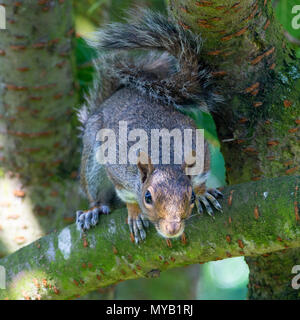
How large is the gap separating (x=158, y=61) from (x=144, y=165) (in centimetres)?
68

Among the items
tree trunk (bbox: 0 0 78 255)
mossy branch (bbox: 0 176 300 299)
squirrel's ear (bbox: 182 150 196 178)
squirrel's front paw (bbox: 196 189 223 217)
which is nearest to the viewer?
mossy branch (bbox: 0 176 300 299)

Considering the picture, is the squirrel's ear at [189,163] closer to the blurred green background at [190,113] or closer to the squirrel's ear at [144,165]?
the squirrel's ear at [144,165]

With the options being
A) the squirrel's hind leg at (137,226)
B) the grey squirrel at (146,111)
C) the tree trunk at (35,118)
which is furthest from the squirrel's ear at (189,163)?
the tree trunk at (35,118)

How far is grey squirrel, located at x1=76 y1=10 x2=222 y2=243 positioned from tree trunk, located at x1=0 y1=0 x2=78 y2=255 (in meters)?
0.13

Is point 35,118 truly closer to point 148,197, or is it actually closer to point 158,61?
point 158,61

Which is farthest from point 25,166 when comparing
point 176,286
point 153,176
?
point 176,286

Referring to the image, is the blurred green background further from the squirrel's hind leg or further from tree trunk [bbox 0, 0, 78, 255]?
the squirrel's hind leg

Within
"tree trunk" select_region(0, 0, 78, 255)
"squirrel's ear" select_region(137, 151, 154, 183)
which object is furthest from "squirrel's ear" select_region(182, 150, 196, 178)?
"tree trunk" select_region(0, 0, 78, 255)

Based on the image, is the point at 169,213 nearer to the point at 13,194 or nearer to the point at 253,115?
the point at 253,115

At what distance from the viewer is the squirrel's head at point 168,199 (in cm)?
142

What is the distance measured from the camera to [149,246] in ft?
4.96

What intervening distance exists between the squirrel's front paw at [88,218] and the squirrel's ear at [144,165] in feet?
0.76

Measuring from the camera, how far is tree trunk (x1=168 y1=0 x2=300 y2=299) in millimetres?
1669

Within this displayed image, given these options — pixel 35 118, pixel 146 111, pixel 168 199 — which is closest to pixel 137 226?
pixel 168 199
